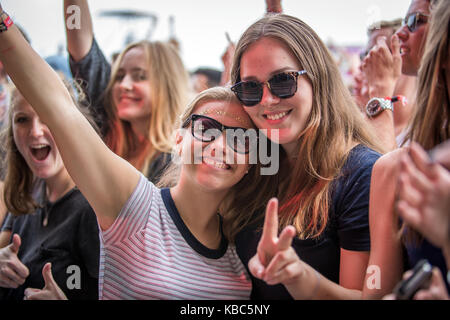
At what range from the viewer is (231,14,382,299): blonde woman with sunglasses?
1.28 m

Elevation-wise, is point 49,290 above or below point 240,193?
below

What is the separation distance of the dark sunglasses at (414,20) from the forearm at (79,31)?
1.29 metres

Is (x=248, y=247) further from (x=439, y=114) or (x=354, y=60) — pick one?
(x=354, y=60)

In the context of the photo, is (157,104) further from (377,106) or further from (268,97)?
(377,106)

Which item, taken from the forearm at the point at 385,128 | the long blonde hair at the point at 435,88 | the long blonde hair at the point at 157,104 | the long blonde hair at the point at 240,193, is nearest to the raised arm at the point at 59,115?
the long blonde hair at the point at 240,193

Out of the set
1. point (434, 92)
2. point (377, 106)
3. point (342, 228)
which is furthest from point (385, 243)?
point (377, 106)

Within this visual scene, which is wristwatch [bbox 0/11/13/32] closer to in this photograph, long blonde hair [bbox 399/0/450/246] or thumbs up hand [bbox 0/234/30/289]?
thumbs up hand [bbox 0/234/30/289]

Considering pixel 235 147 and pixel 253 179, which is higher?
pixel 235 147

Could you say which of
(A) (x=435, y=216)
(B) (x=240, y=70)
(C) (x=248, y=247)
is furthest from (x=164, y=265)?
(A) (x=435, y=216)

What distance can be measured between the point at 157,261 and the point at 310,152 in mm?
669

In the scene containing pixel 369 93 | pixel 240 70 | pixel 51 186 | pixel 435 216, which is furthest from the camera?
pixel 369 93

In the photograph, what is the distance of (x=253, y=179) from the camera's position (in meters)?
1.55

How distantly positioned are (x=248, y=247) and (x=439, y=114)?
74 cm

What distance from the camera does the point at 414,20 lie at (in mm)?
1482
